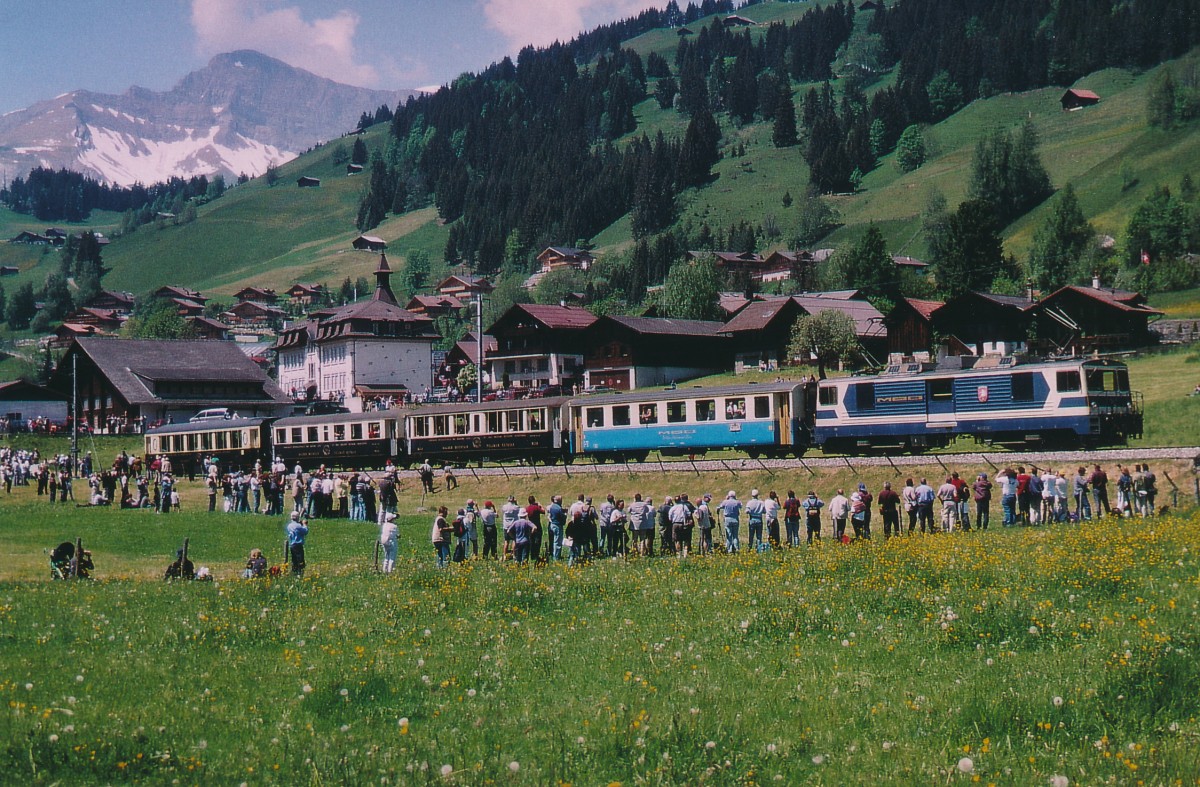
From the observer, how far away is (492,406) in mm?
55312

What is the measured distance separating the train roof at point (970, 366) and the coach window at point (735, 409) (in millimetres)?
3509

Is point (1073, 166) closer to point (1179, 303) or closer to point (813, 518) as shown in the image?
point (1179, 303)

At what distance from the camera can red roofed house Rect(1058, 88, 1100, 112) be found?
18188cm

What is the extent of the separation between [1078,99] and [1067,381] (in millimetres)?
162796

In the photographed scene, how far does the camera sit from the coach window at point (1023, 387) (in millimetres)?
40250

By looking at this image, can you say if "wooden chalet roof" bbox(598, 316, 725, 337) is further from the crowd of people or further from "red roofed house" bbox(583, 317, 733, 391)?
the crowd of people

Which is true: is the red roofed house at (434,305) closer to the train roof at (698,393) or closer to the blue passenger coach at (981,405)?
Answer: the train roof at (698,393)

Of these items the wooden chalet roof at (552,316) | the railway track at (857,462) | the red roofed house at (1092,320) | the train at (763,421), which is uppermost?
the wooden chalet roof at (552,316)

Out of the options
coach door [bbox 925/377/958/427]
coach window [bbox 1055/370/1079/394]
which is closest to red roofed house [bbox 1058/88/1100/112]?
coach door [bbox 925/377/958/427]

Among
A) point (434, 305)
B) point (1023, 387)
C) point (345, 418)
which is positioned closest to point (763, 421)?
point (1023, 387)

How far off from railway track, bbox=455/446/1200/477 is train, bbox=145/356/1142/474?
171cm

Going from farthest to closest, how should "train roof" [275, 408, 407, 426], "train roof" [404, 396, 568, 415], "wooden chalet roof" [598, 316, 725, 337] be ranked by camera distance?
"wooden chalet roof" [598, 316, 725, 337], "train roof" [275, 408, 407, 426], "train roof" [404, 396, 568, 415]

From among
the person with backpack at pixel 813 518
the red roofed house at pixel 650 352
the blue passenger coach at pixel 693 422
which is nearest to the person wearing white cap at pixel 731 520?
the person with backpack at pixel 813 518

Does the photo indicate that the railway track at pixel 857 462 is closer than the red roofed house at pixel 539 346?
Yes
